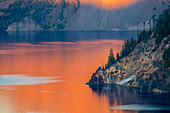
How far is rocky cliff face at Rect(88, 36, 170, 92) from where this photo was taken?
52219 mm

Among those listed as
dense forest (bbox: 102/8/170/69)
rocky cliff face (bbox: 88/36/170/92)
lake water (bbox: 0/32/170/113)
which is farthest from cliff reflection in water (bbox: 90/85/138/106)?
dense forest (bbox: 102/8/170/69)

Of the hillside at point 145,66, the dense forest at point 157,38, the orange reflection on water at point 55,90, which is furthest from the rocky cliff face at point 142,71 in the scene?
the orange reflection on water at point 55,90

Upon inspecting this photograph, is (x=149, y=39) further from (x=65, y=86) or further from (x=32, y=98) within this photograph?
(x=32, y=98)

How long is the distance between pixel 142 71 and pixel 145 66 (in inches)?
47.7

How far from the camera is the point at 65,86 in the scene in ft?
186

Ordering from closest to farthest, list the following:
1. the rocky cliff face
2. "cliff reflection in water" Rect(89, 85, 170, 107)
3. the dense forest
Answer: "cliff reflection in water" Rect(89, 85, 170, 107), the rocky cliff face, the dense forest

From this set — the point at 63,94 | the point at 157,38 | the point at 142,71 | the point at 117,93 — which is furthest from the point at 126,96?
the point at 157,38

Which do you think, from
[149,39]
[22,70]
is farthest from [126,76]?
[22,70]

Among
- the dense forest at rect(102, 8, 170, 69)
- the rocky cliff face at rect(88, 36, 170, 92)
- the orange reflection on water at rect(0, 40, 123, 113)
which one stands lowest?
the orange reflection on water at rect(0, 40, 123, 113)

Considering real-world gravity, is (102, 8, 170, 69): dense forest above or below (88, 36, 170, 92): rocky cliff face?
above

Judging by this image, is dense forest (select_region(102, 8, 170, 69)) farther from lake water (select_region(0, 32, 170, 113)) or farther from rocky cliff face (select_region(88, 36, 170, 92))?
lake water (select_region(0, 32, 170, 113))

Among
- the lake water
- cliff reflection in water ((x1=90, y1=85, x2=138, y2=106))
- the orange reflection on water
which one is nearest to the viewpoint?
the lake water

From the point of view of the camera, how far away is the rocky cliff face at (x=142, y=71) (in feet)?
171

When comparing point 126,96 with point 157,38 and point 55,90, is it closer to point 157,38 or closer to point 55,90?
point 55,90
